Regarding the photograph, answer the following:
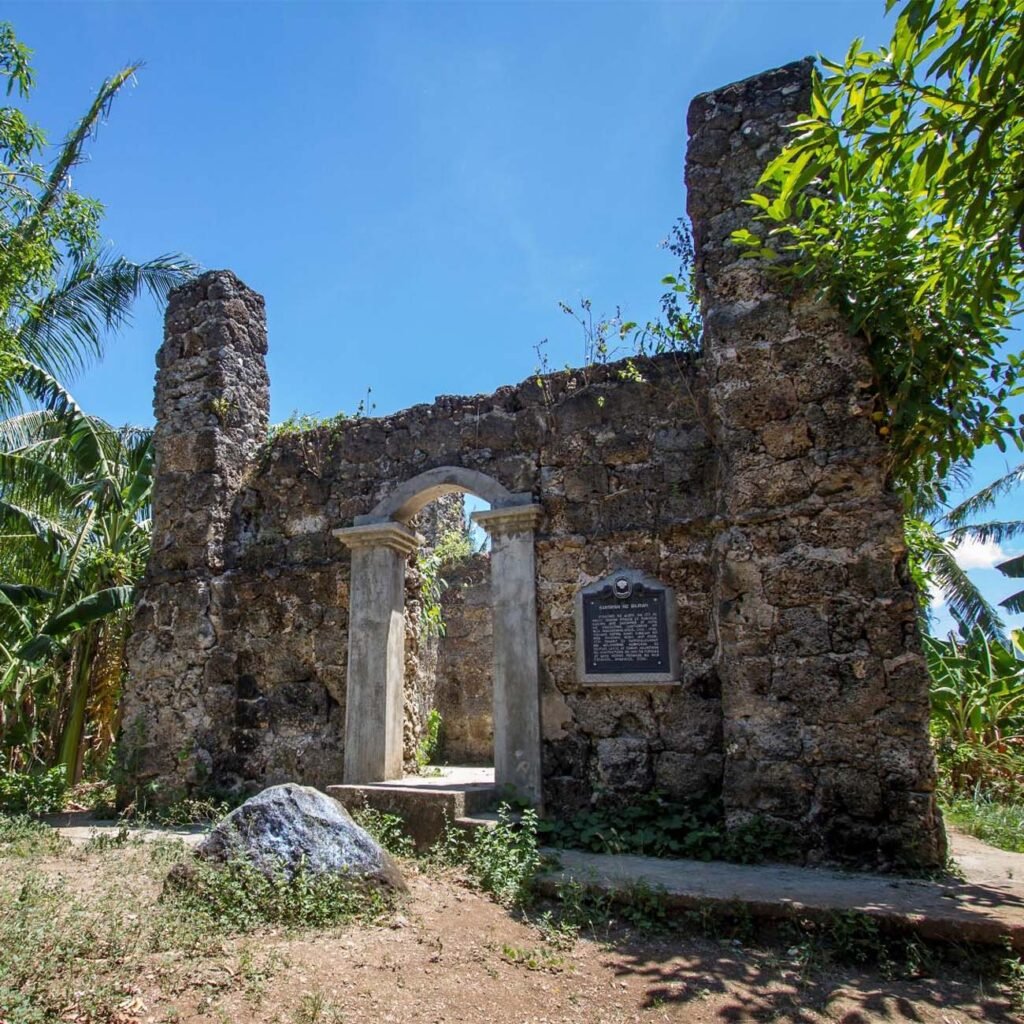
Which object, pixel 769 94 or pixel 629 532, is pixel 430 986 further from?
pixel 769 94

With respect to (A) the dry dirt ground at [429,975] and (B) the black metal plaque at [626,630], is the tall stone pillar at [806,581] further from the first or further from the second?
(A) the dry dirt ground at [429,975]

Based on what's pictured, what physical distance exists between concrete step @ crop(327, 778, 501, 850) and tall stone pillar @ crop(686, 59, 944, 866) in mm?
1725

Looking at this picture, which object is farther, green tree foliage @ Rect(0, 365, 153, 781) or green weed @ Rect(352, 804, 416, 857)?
green tree foliage @ Rect(0, 365, 153, 781)

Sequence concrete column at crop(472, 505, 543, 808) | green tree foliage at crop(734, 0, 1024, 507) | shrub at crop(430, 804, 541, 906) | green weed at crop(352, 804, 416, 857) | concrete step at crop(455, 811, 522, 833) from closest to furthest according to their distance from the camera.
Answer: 1. green tree foliage at crop(734, 0, 1024, 507)
2. shrub at crop(430, 804, 541, 906)
3. concrete step at crop(455, 811, 522, 833)
4. green weed at crop(352, 804, 416, 857)
5. concrete column at crop(472, 505, 543, 808)

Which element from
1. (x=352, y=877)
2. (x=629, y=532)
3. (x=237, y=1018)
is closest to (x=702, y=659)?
(x=629, y=532)

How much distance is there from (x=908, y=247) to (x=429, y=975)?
15.5 feet

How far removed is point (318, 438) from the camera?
7.30 metres

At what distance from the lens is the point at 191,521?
726cm

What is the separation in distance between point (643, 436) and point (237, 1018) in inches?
176

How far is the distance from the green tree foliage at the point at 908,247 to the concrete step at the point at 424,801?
11.7ft

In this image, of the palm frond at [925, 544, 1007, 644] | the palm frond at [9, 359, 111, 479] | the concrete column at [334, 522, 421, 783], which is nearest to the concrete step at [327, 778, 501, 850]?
the concrete column at [334, 522, 421, 783]

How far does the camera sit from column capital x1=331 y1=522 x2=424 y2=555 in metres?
6.59

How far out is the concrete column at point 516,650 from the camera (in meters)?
5.74

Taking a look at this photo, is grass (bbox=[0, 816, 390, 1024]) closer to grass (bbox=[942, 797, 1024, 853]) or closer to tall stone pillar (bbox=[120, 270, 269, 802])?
tall stone pillar (bbox=[120, 270, 269, 802])
